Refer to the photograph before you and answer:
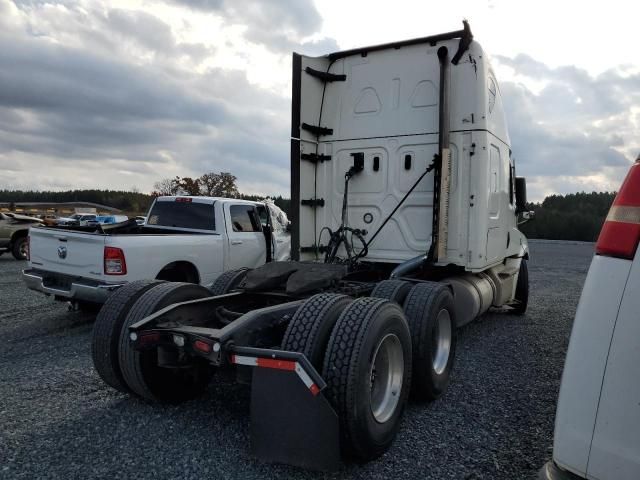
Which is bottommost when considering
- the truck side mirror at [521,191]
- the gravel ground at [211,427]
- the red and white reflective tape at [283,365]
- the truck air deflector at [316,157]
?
the gravel ground at [211,427]

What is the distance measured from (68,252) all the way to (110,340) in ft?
10.1

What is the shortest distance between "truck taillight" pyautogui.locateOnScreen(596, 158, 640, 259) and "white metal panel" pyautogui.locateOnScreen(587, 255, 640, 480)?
7cm

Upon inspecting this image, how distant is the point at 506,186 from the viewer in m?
6.66

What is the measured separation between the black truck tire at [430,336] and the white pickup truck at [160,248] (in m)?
3.60

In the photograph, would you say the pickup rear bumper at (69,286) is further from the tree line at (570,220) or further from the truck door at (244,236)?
the tree line at (570,220)

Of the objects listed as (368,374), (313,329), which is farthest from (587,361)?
(313,329)

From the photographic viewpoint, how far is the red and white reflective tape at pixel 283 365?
257cm

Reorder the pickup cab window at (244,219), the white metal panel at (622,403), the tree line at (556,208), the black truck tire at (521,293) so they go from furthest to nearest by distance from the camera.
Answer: the tree line at (556,208) < the black truck tire at (521,293) < the pickup cab window at (244,219) < the white metal panel at (622,403)

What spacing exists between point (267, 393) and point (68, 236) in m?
4.55

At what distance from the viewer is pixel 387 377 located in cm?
326

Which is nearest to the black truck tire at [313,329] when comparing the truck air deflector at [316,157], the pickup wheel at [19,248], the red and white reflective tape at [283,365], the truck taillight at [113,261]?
the red and white reflective tape at [283,365]

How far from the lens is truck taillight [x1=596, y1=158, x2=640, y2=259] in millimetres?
1707

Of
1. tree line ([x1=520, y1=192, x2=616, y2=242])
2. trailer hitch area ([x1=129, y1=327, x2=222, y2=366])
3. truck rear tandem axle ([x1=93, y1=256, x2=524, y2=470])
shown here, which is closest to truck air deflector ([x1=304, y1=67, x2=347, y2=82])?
truck rear tandem axle ([x1=93, y1=256, x2=524, y2=470])

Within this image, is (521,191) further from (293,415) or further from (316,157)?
(293,415)
